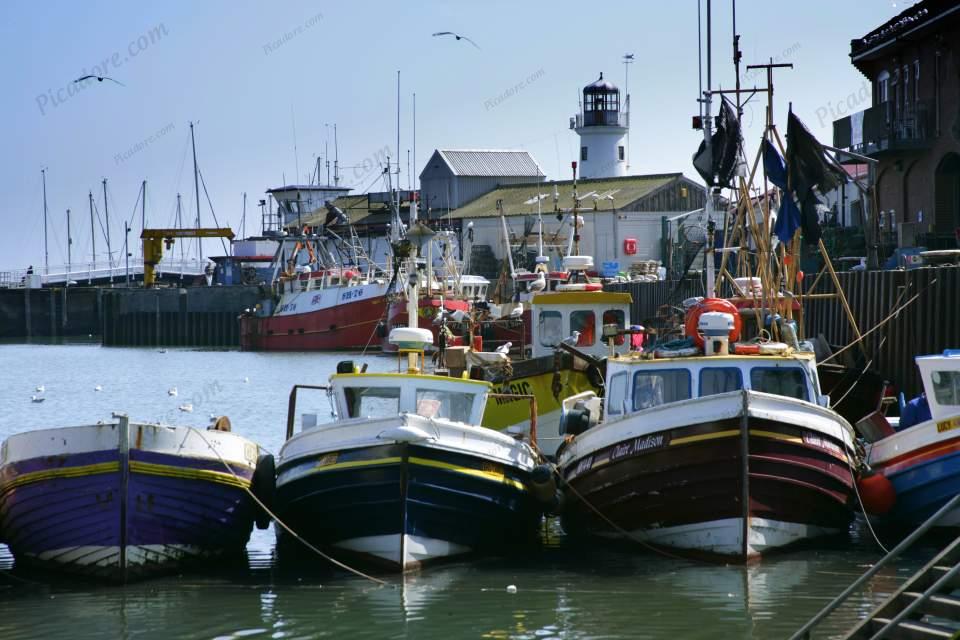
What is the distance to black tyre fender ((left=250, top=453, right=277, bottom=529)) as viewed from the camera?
1744 centimetres

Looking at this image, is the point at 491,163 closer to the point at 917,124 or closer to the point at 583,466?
the point at 917,124

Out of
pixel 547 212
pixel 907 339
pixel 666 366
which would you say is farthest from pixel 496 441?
pixel 547 212

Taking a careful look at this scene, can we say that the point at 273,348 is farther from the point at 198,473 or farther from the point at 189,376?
the point at 198,473

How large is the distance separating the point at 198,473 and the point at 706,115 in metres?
10.3

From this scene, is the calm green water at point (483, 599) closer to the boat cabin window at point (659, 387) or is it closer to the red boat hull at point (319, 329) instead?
the boat cabin window at point (659, 387)

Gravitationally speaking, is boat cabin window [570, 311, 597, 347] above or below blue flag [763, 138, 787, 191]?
below

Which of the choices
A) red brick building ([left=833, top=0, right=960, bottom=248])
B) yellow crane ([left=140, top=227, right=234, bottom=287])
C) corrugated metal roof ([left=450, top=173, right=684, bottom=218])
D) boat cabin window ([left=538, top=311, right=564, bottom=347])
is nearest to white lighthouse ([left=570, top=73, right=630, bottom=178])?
corrugated metal roof ([left=450, top=173, right=684, bottom=218])

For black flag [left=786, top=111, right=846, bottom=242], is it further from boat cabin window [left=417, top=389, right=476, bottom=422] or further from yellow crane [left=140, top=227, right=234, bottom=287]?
yellow crane [left=140, top=227, right=234, bottom=287]

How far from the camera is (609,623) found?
46.6 feet

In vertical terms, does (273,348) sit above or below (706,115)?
below

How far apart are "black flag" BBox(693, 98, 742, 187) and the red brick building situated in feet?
51.4

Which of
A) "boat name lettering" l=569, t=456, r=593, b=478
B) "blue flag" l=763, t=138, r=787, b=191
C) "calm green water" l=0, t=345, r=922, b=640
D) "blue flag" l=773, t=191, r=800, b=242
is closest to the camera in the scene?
"calm green water" l=0, t=345, r=922, b=640

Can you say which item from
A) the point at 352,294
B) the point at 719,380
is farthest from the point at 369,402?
the point at 352,294

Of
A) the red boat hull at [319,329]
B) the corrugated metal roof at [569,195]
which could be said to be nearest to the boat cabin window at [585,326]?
the red boat hull at [319,329]
